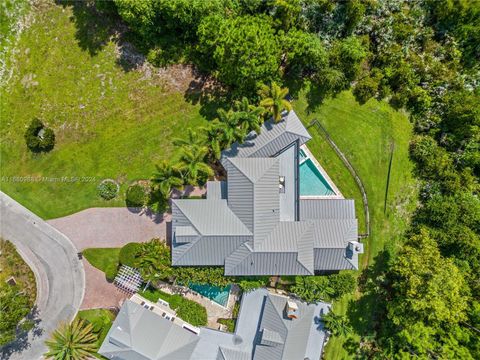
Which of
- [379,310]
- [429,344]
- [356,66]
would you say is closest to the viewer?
[429,344]

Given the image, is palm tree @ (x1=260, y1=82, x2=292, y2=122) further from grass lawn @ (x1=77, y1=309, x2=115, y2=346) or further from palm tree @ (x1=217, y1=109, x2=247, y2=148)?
grass lawn @ (x1=77, y1=309, x2=115, y2=346)

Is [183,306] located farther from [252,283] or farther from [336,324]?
[336,324]

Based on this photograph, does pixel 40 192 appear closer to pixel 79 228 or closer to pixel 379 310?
pixel 79 228

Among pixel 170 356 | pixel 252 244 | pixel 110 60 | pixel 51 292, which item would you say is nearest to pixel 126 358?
pixel 170 356

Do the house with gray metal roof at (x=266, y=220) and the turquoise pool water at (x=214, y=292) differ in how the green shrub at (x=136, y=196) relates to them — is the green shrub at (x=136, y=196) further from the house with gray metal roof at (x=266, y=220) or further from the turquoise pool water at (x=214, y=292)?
the turquoise pool water at (x=214, y=292)

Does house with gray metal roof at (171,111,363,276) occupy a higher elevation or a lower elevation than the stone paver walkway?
higher

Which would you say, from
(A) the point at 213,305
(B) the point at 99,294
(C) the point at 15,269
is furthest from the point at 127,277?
(C) the point at 15,269

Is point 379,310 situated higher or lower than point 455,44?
lower

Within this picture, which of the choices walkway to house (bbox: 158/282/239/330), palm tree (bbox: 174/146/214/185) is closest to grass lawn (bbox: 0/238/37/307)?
walkway to house (bbox: 158/282/239/330)
